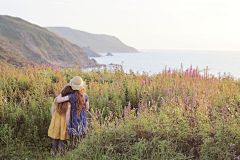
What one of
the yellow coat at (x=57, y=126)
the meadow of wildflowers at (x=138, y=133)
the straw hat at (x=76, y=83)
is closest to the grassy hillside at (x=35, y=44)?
the meadow of wildflowers at (x=138, y=133)

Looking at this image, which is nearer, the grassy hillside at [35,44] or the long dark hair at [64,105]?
the long dark hair at [64,105]

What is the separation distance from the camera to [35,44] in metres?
119

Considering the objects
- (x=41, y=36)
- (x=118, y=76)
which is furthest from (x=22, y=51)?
(x=118, y=76)

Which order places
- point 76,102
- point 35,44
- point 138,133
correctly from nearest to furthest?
point 138,133 → point 76,102 → point 35,44

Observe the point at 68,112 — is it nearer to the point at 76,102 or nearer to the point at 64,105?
the point at 64,105

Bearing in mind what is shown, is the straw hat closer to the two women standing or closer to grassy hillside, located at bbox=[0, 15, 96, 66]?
the two women standing

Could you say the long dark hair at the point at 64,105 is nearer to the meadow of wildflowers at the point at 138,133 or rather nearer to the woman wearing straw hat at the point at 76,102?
the woman wearing straw hat at the point at 76,102

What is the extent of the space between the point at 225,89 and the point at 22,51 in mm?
118583

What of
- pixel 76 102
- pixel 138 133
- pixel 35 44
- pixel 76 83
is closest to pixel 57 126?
pixel 76 102

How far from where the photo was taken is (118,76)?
7551 millimetres

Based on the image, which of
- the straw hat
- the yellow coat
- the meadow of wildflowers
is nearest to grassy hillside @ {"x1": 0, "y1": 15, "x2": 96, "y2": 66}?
the meadow of wildflowers

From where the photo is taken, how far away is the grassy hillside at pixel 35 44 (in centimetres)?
10569

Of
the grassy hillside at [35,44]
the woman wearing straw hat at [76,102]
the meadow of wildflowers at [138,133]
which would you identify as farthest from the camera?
the grassy hillside at [35,44]

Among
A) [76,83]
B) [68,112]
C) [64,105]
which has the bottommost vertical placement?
[68,112]
